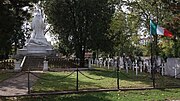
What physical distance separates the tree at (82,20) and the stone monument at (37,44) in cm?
534

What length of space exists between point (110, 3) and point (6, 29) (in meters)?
23.3

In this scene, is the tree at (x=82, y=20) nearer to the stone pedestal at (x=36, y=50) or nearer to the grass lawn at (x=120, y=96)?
the stone pedestal at (x=36, y=50)

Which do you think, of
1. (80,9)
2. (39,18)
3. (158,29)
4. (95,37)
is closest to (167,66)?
(158,29)

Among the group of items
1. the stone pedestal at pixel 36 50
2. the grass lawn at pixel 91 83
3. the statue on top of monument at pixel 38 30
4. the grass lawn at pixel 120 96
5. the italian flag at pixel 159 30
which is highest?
the statue on top of monument at pixel 38 30

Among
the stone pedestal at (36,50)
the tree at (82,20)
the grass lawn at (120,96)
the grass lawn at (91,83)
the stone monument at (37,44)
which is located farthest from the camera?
the stone monument at (37,44)

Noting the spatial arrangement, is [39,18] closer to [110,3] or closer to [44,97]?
[110,3]

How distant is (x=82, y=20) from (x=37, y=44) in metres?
8.79

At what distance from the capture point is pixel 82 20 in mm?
37562

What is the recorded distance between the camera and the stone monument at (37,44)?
136ft

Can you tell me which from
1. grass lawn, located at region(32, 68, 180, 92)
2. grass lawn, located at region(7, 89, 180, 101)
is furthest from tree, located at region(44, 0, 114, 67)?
grass lawn, located at region(7, 89, 180, 101)

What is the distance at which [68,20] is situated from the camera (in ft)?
122

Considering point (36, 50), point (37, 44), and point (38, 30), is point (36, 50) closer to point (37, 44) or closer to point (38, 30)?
point (37, 44)

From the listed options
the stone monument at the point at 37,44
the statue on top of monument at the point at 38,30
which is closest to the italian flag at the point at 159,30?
the stone monument at the point at 37,44

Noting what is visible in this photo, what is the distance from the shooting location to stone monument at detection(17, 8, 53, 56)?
4144cm
